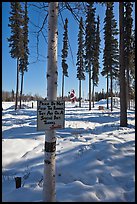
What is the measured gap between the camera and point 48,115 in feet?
11.8

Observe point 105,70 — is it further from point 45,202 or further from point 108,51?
point 45,202

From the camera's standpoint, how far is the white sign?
3.54m

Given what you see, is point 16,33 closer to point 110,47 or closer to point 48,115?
point 110,47

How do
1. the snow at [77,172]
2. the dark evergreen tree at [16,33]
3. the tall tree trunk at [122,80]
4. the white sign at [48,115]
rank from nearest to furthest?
the white sign at [48,115], the snow at [77,172], the tall tree trunk at [122,80], the dark evergreen tree at [16,33]

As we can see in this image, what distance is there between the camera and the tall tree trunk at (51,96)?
3551mm

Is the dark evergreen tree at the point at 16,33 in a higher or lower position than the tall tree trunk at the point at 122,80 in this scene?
higher

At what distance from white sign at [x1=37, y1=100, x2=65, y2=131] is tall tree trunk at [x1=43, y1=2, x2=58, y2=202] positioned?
97mm

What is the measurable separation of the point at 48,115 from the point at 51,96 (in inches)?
12.7

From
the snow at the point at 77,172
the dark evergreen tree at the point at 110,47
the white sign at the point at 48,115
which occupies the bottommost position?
the snow at the point at 77,172

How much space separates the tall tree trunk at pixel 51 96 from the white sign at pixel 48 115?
0.10 metres

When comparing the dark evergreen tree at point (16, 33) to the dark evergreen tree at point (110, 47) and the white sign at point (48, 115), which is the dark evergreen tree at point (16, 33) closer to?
the dark evergreen tree at point (110, 47)

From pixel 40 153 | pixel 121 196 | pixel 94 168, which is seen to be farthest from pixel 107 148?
pixel 121 196

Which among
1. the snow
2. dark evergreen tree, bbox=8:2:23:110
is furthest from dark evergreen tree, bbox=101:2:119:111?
the snow

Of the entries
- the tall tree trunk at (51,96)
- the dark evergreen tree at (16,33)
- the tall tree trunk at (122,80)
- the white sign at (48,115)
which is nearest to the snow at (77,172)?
the tall tree trunk at (51,96)
